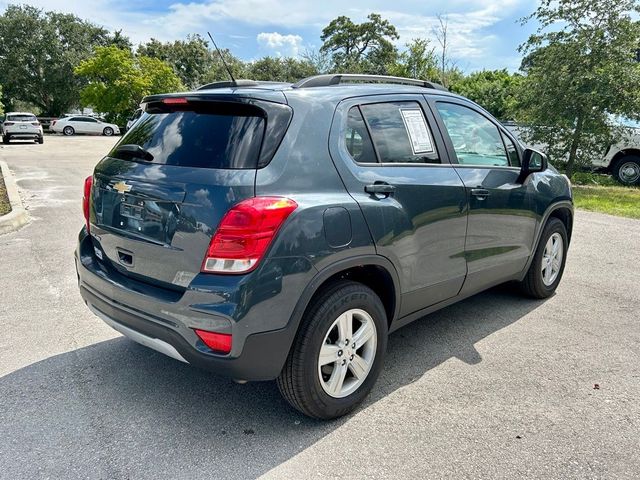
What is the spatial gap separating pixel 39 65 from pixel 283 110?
4819cm

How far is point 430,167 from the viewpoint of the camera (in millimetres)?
3246

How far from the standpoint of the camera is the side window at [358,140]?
111 inches

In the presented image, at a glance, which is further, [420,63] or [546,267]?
[420,63]

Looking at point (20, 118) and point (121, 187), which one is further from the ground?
point (121, 187)

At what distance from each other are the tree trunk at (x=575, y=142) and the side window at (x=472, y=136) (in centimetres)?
974

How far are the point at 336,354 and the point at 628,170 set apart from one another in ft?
45.1

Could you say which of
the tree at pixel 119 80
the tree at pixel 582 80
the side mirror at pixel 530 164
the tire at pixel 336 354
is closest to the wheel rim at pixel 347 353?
the tire at pixel 336 354

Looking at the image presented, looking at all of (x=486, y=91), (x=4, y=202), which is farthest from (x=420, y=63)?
(x=4, y=202)

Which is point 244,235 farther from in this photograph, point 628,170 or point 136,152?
point 628,170

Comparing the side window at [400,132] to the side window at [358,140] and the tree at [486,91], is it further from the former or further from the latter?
the tree at [486,91]

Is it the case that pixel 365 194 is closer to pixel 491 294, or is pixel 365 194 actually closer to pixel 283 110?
pixel 283 110

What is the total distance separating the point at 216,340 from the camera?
2.39 m

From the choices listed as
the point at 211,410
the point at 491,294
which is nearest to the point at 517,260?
the point at 491,294

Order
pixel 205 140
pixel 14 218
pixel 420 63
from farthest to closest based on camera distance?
pixel 420 63
pixel 14 218
pixel 205 140
